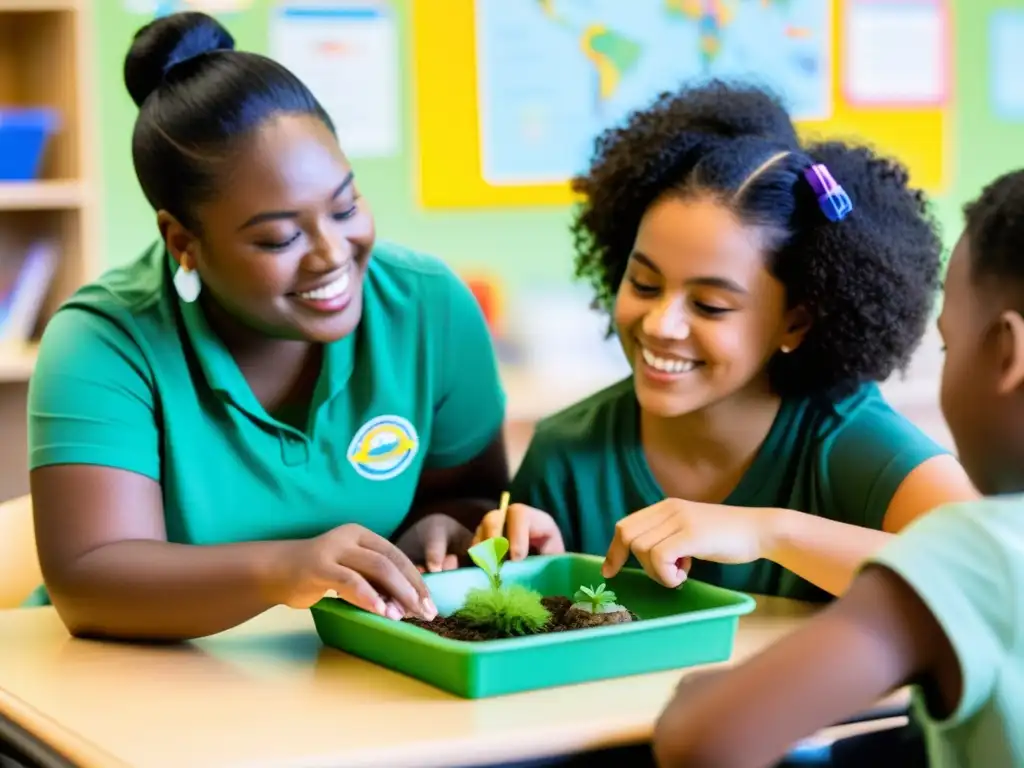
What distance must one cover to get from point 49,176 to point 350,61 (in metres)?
0.78

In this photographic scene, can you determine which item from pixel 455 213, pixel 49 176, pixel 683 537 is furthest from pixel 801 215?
pixel 455 213

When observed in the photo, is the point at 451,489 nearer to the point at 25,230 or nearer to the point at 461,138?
the point at 25,230

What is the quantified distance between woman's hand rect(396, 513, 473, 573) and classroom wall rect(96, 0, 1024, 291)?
1.52 m

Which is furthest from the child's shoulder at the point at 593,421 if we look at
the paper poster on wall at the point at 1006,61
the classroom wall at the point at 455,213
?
the paper poster on wall at the point at 1006,61

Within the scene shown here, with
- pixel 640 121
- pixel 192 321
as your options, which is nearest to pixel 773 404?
pixel 640 121

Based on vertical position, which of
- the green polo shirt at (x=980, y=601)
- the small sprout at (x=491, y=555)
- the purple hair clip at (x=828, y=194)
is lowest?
the small sprout at (x=491, y=555)

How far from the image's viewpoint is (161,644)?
147 centimetres

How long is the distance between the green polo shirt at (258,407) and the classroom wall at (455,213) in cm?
142

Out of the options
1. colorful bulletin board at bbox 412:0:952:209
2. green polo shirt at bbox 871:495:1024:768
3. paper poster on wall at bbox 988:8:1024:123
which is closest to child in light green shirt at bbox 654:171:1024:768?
green polo shirt at bbox 871:495:1024:768

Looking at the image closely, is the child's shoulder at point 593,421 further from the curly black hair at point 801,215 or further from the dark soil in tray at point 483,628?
the dark soil in tray at point 483,628

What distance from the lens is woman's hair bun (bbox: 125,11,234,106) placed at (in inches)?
64.2

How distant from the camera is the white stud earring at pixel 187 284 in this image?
1.59 meters

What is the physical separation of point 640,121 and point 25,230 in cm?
169

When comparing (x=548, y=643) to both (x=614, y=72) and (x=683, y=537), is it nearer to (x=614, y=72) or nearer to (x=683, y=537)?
(x=683, y=537)
